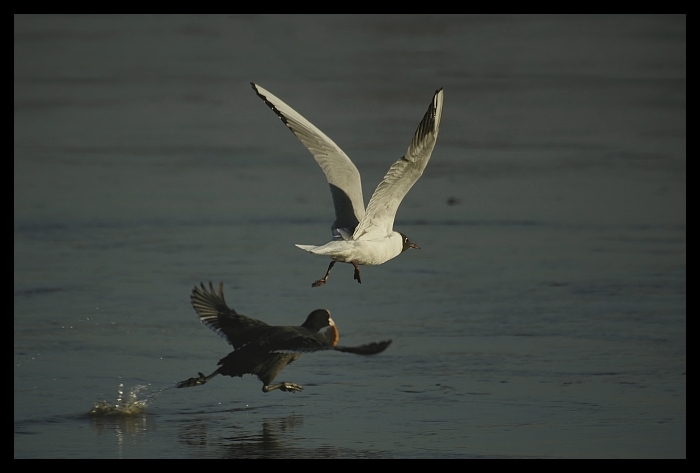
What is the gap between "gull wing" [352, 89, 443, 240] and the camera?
7875 millimetres

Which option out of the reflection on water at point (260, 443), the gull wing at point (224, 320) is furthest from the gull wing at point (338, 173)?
the reflection on water at point (260, 443)

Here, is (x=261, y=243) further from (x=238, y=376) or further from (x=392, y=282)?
(x=238, y=376)

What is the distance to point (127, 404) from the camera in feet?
26.3

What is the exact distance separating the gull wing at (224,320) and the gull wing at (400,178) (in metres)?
0.96

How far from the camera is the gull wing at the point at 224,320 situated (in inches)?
338

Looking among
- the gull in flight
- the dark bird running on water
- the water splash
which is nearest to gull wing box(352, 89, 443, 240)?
the gull in flight

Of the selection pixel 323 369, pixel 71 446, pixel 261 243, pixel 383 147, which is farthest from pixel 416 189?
pixel 71 446

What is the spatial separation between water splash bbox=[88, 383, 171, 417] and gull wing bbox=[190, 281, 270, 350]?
2.20ft

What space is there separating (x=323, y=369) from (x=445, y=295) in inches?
63.9

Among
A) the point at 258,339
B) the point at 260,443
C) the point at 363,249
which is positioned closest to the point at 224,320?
the point at 258,339

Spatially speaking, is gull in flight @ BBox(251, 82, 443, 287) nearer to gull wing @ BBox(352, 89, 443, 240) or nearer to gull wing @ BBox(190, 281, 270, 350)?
gull wing @ BBox(352, 89, 443, 240)

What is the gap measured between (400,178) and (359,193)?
0.77m

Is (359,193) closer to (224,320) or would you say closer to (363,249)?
(363,249)

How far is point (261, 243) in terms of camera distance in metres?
11.3
